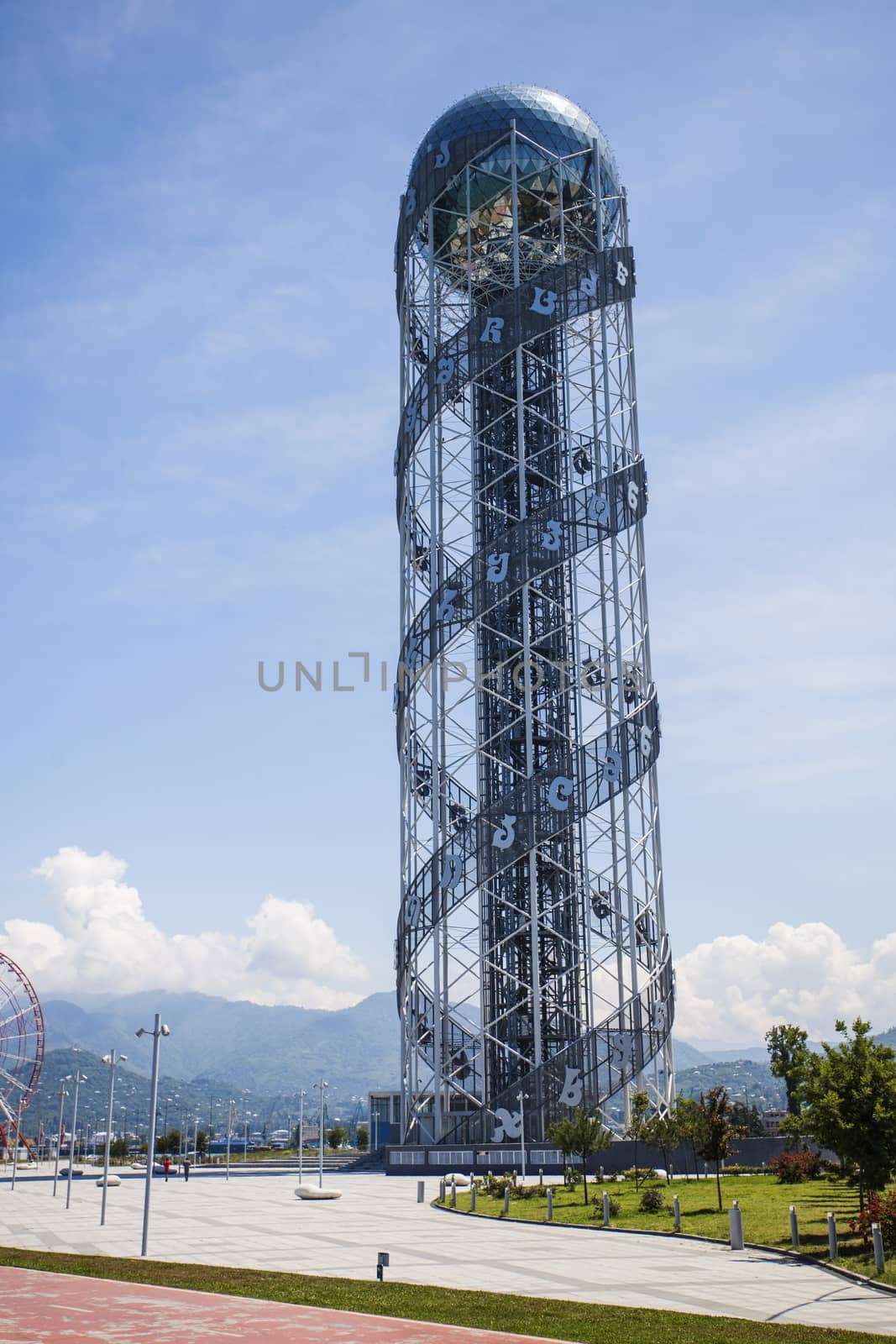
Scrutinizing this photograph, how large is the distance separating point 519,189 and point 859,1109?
1815 inches

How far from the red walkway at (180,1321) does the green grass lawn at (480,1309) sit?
51cm

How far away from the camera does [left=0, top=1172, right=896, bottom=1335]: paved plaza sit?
1917cm

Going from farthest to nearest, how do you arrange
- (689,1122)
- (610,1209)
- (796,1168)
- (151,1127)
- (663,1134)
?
(689,1122), (663,1134), (796,1168), (610,1209), (151,1127)

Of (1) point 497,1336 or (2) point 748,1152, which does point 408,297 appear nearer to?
(2) point 748,1152

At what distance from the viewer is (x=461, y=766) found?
174 ft

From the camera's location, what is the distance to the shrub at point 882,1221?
73.4ft

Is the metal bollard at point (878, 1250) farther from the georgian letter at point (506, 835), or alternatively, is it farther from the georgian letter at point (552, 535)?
the georgian letter at point (552, 535)

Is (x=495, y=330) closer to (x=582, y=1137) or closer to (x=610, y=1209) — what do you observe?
(x=582, y=1137)

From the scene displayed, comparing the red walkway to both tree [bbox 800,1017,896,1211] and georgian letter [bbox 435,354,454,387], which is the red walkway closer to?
tree [bbox 800,1017,896,1211]

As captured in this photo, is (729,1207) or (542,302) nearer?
(729,1207)

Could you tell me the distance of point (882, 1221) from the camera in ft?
74.3

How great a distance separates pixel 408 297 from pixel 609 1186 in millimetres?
41826

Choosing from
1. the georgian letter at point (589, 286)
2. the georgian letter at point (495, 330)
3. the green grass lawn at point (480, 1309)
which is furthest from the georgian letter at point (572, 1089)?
the georgian letter at point (589, 286)

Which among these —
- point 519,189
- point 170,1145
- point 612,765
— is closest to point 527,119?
point 519,189
